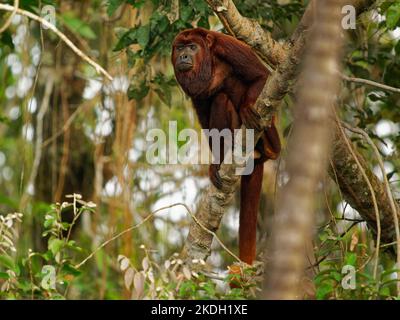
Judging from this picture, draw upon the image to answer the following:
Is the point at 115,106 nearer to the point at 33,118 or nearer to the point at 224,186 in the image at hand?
the point at 33,118

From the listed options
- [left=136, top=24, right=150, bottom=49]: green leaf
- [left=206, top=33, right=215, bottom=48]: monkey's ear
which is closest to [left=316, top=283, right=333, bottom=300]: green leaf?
[left=136, top=24, right=150, bottom=49]: green leaf

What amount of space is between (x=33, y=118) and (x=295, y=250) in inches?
210

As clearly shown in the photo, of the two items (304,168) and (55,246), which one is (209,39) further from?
(304,168)

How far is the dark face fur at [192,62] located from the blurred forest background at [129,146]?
0.32 ft

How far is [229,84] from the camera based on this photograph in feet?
15.0

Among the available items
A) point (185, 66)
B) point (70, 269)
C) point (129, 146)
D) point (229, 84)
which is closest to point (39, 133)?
point (129, 146)

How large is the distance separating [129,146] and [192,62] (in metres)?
1.06

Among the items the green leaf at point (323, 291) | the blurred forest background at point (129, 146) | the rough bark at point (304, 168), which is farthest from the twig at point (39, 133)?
the rough bark at point (304, 168)

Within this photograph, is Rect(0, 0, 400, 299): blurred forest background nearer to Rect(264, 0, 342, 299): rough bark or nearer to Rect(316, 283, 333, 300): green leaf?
Rect(316, 283, 333, 300): green leaf

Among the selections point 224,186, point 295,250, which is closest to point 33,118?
point 224,186

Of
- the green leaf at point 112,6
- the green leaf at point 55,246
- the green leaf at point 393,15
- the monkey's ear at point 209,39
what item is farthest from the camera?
the monkey's ear at point 209,39

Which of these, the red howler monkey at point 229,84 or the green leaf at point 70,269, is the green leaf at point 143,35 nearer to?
the red howler monkey at point 229,84

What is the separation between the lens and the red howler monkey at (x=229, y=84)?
4375 millimetres

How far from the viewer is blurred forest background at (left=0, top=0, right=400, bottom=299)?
311 cm
